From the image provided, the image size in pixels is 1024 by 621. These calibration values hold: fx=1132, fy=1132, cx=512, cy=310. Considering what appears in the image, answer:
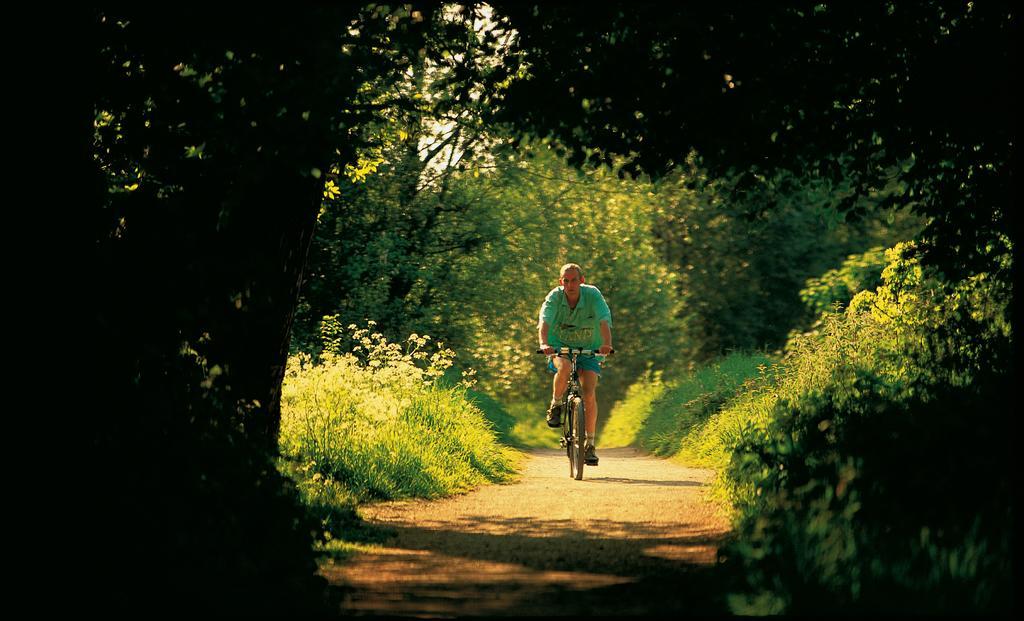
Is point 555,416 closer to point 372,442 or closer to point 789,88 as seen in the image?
point 372,442

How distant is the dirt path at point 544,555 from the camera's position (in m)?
5.50

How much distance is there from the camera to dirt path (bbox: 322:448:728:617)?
5500mm

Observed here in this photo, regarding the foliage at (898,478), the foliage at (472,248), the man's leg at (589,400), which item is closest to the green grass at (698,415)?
the man's leg at (589,400)

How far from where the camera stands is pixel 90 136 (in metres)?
6.40

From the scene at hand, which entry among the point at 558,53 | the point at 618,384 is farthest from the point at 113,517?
the point at 618,384

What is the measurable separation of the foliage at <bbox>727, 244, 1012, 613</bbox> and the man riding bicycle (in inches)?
106

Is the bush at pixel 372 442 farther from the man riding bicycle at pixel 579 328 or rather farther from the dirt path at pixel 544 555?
the man riding bicycle at pixel 579 328

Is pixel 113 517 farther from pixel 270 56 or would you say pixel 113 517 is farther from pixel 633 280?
pixel 633 280

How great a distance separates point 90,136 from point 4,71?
2.14ft

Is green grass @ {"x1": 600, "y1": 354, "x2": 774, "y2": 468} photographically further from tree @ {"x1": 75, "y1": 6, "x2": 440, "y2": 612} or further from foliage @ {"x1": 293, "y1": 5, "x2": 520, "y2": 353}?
tree @ {"x1": 75, "y1": 6, "x2": 440, "y2": 612}

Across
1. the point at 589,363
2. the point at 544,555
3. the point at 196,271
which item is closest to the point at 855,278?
the point at 589,363

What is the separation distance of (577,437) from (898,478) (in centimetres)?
609

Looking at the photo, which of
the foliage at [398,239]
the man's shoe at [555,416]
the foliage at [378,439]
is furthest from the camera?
the foliage at [398,239]

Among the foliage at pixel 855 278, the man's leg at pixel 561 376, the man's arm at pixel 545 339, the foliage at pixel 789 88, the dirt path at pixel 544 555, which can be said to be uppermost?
the foliage at pixel 855 278
